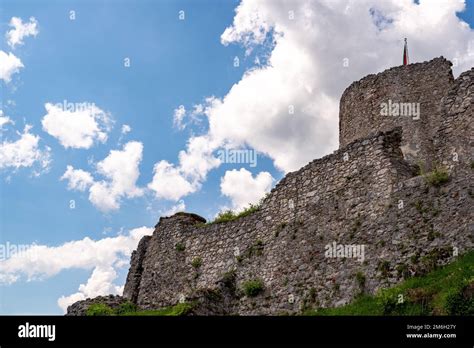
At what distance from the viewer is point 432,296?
15484 mm

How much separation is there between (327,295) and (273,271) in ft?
10.6

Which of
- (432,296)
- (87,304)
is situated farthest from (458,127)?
(87,304)

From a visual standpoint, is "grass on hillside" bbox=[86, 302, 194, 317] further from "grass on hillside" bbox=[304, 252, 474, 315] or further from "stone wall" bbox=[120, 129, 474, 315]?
"grass on hillside" bbox=[304, 252, 474, 315]

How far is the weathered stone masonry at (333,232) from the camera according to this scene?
18.0m

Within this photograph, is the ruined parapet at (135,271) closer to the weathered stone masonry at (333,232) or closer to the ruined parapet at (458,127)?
the weathered stone masonry at (333,232)

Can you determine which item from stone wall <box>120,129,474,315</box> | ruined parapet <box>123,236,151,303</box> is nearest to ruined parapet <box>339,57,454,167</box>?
stone wall <box>120,129,474,315</box>

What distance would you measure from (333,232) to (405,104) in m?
11.8

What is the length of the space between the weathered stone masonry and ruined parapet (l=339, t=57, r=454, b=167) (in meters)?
0.71

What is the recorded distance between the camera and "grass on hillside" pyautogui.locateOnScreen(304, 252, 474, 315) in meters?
14.3

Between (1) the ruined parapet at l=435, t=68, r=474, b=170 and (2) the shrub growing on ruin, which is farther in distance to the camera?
(2) the shrub growing on ruin

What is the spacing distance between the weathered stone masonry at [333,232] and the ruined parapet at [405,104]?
71 cm

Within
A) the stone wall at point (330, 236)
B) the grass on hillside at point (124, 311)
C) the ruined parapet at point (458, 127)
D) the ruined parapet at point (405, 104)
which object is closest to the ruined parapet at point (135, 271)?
the grass on hillside at point (124, 311)
